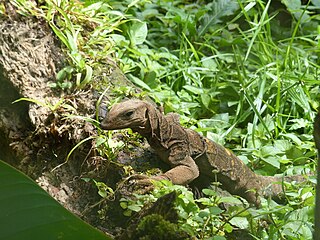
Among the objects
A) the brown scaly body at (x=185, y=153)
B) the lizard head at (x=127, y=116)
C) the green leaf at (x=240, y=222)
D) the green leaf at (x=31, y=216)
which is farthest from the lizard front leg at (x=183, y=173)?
the green leaf at (x=31, y=216)

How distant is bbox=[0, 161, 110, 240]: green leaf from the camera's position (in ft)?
4.49

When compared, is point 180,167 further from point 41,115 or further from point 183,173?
point 41,115

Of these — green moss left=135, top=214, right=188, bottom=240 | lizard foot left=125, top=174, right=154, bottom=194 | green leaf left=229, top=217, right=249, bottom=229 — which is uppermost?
green moss left=135, top=214, right=188, bottom=240

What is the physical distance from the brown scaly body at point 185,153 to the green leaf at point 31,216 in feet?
5.23

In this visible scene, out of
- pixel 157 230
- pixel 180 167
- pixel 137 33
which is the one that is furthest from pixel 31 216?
pixel 137 33

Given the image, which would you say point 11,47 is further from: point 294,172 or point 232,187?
point 294,172

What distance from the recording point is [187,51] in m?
4.61

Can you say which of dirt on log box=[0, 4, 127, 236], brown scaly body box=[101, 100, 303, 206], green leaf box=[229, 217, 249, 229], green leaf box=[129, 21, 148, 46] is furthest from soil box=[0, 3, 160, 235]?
green leaf box=[129, 21, 148, 46]

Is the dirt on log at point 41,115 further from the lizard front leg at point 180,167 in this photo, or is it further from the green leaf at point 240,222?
the green leaf at point 240,222

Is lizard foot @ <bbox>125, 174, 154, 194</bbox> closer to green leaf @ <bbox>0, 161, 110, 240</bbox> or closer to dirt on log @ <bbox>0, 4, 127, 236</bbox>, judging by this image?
dirt on log @ <bbox>0, 4, 127, 236</bbox>

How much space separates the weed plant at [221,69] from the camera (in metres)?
3.52

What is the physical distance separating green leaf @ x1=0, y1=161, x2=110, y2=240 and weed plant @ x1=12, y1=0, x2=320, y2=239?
1270 mm

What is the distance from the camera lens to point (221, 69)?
459 centimetres

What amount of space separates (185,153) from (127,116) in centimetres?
42
